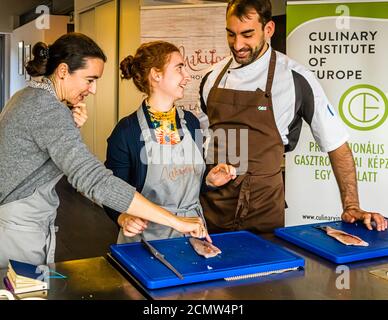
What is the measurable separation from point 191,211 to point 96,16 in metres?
4.08

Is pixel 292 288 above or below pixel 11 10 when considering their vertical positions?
below

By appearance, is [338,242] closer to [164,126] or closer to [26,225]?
[164,126]

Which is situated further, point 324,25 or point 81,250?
point 81,250

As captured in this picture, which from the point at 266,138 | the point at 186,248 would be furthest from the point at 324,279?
the point at 266,138

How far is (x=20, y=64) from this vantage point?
883 cm

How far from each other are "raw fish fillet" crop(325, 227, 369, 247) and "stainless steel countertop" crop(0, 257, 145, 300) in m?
0.68

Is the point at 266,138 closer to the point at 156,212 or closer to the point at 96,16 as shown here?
the point at 156,212

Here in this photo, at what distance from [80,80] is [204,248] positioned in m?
0.63

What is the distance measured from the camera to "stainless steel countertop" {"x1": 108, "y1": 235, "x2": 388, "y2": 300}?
3.72 feet

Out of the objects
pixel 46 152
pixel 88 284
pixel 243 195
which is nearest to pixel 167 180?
pixel 243 195

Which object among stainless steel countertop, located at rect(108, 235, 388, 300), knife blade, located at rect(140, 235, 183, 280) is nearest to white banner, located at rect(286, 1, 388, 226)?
stainless steel countertop, located at rect(108, 235, 388, 300)

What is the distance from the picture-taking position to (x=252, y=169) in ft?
7.59

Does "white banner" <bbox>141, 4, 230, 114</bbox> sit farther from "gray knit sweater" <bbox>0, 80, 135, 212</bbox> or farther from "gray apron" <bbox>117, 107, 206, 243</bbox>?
"gray knit sweater" <bbox>0, 80, 135, 212</bbox>

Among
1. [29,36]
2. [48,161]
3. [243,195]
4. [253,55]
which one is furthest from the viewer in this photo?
→ [29,36]
